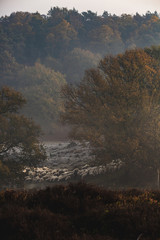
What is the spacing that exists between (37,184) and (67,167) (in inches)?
280

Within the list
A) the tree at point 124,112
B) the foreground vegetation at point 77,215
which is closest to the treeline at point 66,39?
the tree at point 124,112

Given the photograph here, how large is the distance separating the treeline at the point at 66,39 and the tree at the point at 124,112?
63.2 metres

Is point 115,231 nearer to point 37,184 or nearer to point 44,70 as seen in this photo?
point 37,184

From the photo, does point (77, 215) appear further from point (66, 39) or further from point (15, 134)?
point (66, 39)

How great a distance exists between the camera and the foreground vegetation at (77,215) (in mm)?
6891

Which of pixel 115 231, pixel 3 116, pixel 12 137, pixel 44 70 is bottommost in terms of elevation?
pixel 115 231

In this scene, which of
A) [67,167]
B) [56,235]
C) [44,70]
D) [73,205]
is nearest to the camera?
[56,235]

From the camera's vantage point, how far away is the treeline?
10500 centimetres

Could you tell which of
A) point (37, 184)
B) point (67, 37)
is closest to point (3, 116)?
point (37, 184)

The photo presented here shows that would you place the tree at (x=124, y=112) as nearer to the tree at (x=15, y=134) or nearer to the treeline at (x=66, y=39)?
the tree at (x=15, y=134)

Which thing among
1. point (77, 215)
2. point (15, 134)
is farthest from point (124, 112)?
point (77, 215)

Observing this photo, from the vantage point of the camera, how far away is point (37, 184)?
1324 inches

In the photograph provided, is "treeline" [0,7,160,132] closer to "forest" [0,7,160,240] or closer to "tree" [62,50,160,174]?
"forest" [0,7,160,240]

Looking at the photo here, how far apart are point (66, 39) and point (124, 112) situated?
8809 cm
